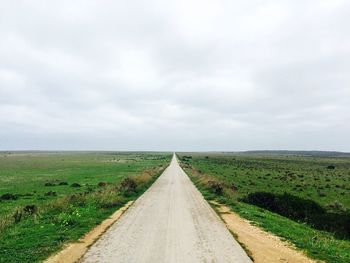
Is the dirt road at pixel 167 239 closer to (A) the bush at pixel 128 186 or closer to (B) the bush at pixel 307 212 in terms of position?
(B) the bush at pixel 307 212

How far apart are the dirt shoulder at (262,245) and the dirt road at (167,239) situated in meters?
0.46

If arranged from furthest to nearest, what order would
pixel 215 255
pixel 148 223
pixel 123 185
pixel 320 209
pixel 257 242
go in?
pixel 123 185 → pixel 320 209 → pixel 148 223 → pixel 257 242 → pixel 215 255

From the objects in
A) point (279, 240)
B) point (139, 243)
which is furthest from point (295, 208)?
point (139, 243)

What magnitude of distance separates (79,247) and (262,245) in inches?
273

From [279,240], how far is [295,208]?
13.4 metres

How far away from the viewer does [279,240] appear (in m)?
14.9

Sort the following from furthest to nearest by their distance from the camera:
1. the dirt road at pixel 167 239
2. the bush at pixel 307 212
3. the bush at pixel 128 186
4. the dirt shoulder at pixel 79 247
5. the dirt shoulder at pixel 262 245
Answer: the bush at pixel 128 186, the bush at pixel 307 212, the dirt shoulder at pixel 262 245, the dirt road at pixel 167 239, the dirt shoulder at pixel 79 247

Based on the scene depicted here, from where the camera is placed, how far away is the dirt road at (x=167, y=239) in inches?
453

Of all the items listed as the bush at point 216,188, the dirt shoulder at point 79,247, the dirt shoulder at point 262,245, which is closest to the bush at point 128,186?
the bush at point 216,188

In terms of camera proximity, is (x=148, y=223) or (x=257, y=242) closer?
(x=257, y=242)

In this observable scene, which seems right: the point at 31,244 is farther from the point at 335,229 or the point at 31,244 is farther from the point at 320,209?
the point at 320,209

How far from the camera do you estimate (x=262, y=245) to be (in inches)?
544

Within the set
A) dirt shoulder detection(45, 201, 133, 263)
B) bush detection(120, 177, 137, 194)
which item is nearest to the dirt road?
dirt shoulder detection(45, 201, 133, 263)

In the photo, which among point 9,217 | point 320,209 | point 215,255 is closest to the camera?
point 215,255
